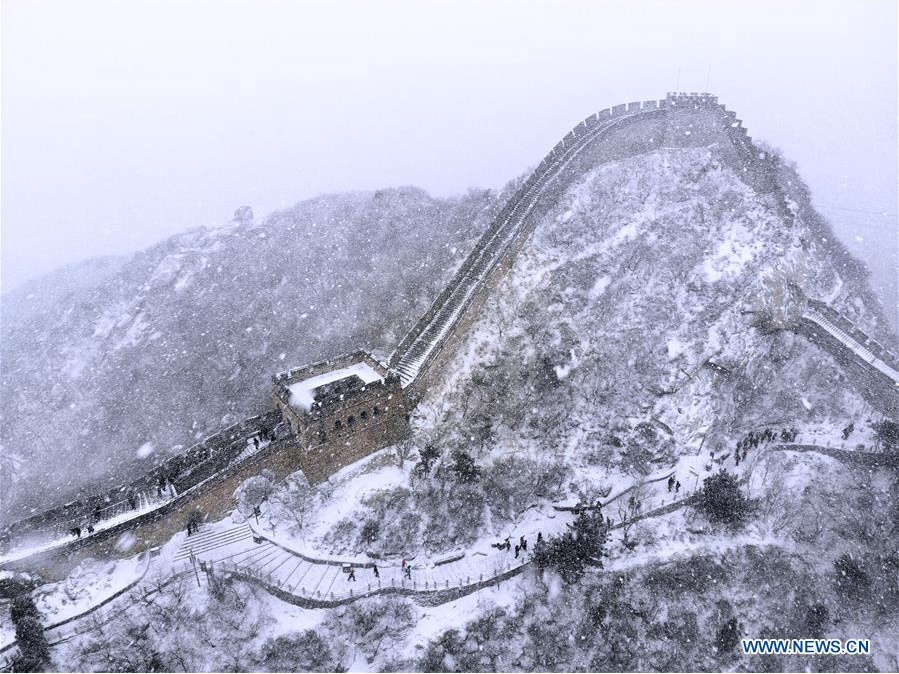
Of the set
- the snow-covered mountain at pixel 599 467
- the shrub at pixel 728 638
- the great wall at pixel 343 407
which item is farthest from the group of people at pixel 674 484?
the great wall at pixel 343 407

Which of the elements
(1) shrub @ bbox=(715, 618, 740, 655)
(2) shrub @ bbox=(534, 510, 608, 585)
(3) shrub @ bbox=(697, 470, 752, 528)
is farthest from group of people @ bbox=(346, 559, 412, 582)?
(3) shrub @ bbox=(697, 470, 752, 528)

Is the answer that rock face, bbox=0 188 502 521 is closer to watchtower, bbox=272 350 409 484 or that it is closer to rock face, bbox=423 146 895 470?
watchtower, bbox=272 350 409 484

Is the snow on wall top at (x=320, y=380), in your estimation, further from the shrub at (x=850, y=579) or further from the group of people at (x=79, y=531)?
the shrub at (x=850, y=579)

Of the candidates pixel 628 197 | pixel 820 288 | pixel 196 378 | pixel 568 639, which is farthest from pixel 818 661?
pixel 196 378

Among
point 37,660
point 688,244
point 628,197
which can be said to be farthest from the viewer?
point 628,197

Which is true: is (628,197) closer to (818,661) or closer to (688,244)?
(688,244)

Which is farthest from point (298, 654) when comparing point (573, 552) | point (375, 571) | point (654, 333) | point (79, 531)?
point (654, 333)
